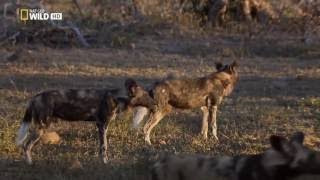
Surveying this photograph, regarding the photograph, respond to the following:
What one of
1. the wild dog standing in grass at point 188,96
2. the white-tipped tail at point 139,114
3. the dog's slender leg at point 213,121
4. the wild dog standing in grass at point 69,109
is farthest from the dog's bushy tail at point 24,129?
the dog's slender leg at point 213,121

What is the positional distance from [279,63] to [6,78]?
204 inches

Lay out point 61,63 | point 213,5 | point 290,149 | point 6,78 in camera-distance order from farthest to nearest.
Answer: point 213,5 < point 61,63 < point 6,78 < point 290,149

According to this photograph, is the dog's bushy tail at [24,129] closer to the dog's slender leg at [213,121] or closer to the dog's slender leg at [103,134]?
the dog's slender leg at [103,134]

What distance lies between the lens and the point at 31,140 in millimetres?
6770

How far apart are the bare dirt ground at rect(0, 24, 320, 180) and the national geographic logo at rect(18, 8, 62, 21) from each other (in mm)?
947

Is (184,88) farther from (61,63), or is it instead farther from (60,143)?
(61,63)

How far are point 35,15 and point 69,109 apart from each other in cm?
936

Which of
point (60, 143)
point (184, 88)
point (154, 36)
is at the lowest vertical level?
point (60, 143)

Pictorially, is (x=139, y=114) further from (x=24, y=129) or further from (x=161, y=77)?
(x=161, y=77)

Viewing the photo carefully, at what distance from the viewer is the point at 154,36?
17047 millimetres

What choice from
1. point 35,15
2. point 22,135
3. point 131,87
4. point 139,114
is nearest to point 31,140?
point 22,135

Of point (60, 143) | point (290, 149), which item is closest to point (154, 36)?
point (60, 143)

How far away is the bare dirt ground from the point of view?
264 inches

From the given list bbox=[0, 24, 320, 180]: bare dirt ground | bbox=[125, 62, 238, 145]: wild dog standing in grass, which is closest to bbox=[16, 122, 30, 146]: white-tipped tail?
bbox=[0, 24, 320, 180]: bare dirt ground
